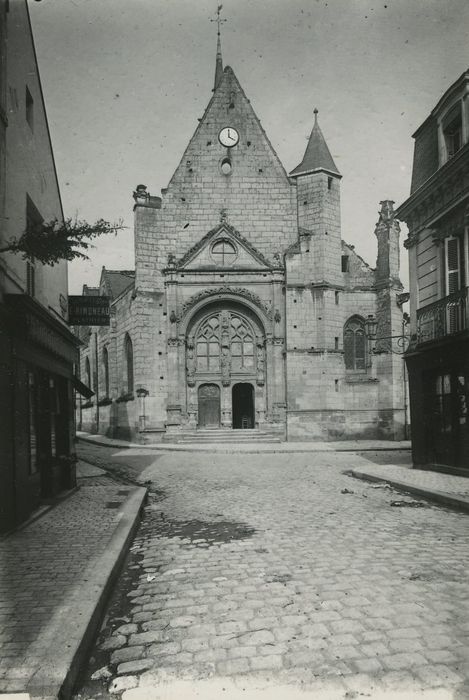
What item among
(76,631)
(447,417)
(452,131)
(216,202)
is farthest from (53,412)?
(216,202)

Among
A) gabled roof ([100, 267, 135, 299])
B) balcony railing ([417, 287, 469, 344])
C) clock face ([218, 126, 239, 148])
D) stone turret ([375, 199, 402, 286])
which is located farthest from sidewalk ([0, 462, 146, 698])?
gabled roof ([100, 267, 135, 299])

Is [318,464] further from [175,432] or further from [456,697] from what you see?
[456,697]

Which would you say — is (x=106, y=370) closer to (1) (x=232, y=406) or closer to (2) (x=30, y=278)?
(1) (x=232, y=406)

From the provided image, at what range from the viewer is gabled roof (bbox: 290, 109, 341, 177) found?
2506 cm

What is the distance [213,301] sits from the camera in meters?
24.6

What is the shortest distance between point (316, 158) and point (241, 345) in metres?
9.48

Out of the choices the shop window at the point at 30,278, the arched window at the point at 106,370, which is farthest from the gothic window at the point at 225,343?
the shop window at the point at 30,278

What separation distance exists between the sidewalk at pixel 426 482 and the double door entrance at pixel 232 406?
465 inches

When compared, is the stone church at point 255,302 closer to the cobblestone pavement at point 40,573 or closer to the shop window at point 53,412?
the shop window at point 53,412

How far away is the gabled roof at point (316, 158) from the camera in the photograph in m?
25.1

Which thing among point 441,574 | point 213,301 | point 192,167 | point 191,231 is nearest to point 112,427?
point 213,301

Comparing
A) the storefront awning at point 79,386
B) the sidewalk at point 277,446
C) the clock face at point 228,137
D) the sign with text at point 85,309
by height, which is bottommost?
the sidewalk at point 277,446

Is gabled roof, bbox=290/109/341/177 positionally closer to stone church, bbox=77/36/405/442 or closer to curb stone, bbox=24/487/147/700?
stone church, bbox=77/36/405/442

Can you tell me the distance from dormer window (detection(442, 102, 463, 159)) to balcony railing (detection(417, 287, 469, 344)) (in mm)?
3274
